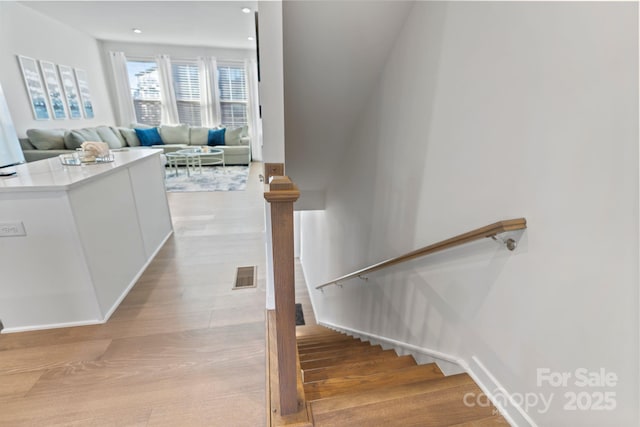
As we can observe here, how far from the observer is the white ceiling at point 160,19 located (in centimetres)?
461

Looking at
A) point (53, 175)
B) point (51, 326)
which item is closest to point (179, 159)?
point (53, 175)

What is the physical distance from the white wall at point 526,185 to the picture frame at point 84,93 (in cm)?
693

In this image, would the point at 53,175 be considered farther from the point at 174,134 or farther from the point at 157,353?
the point at 174,134

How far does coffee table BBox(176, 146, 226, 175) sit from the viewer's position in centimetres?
604

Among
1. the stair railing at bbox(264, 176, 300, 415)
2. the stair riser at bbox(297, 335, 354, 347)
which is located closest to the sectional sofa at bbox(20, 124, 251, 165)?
the stair riser at bbox(297, 335, 354, 347)

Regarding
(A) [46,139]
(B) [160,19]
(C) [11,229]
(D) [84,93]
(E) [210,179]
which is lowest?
(E) [210,179]

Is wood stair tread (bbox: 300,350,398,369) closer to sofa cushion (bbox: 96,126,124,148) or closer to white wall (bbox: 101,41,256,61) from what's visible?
sofa cushion (bbox: 96,126,124,148)

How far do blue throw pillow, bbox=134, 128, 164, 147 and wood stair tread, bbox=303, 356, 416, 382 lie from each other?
6966 mm

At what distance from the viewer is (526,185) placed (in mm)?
1034

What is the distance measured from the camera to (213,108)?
306 inches

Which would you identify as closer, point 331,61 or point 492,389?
point 492,389

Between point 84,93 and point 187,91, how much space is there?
216 cm

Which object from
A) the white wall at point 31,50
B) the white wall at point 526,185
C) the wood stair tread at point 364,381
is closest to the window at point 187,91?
the white wall at point 31,50

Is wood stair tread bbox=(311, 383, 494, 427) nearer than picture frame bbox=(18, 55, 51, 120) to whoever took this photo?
Yes
